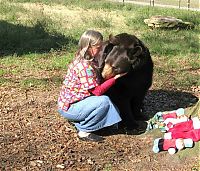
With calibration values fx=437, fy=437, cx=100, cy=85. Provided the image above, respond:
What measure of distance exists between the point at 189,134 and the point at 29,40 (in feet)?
19.3

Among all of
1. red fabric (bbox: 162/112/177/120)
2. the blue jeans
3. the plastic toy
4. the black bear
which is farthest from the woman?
red fabric (bbox: 162/112/177/120)

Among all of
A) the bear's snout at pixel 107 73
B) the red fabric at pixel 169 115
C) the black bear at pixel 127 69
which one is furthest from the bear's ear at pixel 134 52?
the red fabric at pixel 169 115

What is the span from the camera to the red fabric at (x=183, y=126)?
380cm

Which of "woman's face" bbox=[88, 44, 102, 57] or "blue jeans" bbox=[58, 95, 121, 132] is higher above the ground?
"woman's face" bbox=[88, 44, 102, 57]

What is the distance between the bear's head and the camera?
4.07 metres

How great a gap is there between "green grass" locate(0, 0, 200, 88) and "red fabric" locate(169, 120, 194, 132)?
1.99m

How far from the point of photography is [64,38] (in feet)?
29.8

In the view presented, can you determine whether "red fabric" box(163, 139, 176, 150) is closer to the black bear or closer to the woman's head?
the black bear

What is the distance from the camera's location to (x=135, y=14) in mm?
12578

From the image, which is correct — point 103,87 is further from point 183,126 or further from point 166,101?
point 166,101

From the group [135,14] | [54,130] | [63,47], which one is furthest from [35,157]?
[135,14]

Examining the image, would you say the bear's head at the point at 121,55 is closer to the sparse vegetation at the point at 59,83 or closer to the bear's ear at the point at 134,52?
the bear's ear at the point at 134,52

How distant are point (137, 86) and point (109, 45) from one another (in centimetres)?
49

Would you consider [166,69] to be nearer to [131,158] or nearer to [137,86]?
[137,86]
